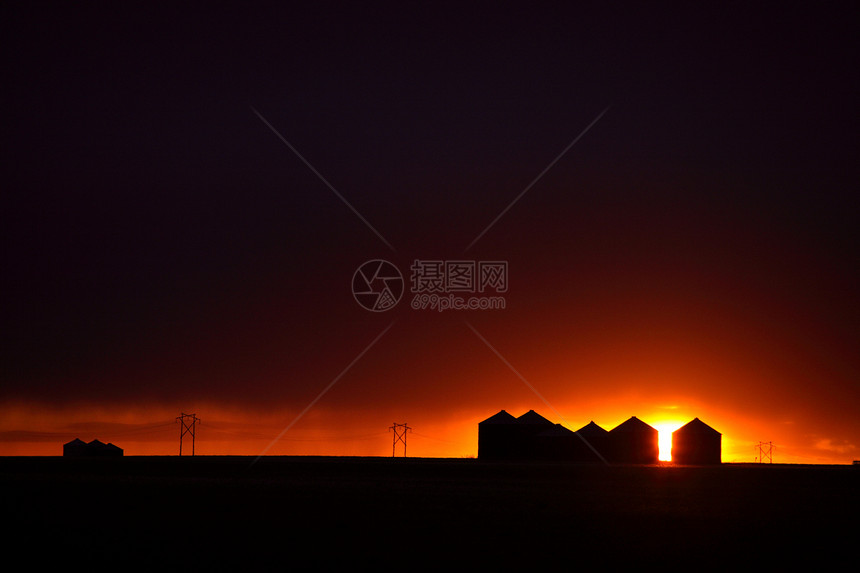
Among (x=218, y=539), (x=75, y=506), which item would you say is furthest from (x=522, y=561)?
(x=75, y=506)

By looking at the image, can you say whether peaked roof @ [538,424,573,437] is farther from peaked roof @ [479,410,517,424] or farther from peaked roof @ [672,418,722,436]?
peaked roof @ [672,418,722,436]

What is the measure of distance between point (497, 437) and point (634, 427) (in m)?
18.8

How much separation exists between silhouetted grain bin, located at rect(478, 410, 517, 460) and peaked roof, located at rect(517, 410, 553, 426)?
100cm

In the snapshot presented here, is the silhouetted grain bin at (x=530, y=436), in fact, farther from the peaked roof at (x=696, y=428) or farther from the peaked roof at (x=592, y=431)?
the peaked roof at (x=696, y=428)

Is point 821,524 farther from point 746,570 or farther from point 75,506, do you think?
point 75,506

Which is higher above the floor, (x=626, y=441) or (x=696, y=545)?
(x=626, y=441)

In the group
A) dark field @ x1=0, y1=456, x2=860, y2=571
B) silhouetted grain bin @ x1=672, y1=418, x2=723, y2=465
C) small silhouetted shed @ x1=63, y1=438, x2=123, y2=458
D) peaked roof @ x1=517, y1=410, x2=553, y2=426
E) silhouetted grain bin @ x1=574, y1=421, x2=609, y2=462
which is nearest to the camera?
dark field @ x1=0, y1=456, x2=860, y2=571

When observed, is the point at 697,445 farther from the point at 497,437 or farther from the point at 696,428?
the point at 497,437

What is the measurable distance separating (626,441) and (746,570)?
361ft

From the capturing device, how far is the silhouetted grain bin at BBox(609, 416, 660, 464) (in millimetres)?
128875

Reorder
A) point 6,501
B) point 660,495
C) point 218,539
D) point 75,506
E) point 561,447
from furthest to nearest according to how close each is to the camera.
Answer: point 561,447
point 660,495
point 6,501
point 75,506
point 218,539

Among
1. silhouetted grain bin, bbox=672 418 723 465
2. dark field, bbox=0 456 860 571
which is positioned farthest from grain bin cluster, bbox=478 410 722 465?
dark field, bbox=0 456 860 571

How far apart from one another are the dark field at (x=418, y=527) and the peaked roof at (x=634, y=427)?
265 feet

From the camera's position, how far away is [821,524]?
34.2 metres
